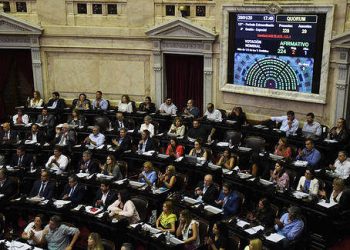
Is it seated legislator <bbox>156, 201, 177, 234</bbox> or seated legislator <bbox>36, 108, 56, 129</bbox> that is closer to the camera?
seated legislator <bbox>156, 201, 177, 234</bbox>

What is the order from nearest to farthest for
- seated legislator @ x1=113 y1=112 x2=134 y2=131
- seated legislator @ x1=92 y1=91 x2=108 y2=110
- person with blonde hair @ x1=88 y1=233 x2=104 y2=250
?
person with blonde hair @ x1=88 y1=233 x2=104 y2=250 < seated legislator @ x1=113 y1=112 x2=134 y2=131 < seated legislator @ x1=92 y1=91 x2=108 y2=110

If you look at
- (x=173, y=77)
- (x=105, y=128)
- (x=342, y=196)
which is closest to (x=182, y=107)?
(x=173, y=77)

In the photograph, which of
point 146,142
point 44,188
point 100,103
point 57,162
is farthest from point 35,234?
point 100,103

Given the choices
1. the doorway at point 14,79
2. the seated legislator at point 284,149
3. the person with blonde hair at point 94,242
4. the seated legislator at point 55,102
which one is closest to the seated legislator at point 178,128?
the seated legislator at point 284,149

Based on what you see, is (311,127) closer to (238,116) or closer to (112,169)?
(238,116)

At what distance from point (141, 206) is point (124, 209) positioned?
446 mm

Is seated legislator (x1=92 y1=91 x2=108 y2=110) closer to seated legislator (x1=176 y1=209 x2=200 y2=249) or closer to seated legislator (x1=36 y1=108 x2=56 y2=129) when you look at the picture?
seated legislator (x1=36 y1=108 x2=56 y2=129)

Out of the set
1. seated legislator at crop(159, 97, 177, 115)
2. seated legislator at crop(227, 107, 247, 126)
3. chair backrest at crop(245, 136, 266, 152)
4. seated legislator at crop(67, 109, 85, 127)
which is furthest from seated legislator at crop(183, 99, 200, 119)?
seated legislator at crop(67, 109, 85, 127)

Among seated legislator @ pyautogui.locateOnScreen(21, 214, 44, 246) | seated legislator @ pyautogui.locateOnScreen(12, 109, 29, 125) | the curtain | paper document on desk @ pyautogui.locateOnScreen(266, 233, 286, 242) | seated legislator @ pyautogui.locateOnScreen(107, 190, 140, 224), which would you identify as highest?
the curtain

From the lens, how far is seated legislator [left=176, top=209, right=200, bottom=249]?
7.84 meters

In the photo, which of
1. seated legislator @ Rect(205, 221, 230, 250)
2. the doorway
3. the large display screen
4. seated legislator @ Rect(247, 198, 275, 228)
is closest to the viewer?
seated legislator @ Rect(205, 221, 230, 250)

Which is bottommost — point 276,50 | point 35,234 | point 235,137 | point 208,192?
point 35,234

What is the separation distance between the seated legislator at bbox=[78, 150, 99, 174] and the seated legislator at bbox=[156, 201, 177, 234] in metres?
2.86

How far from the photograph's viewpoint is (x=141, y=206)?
8953 millimetres
